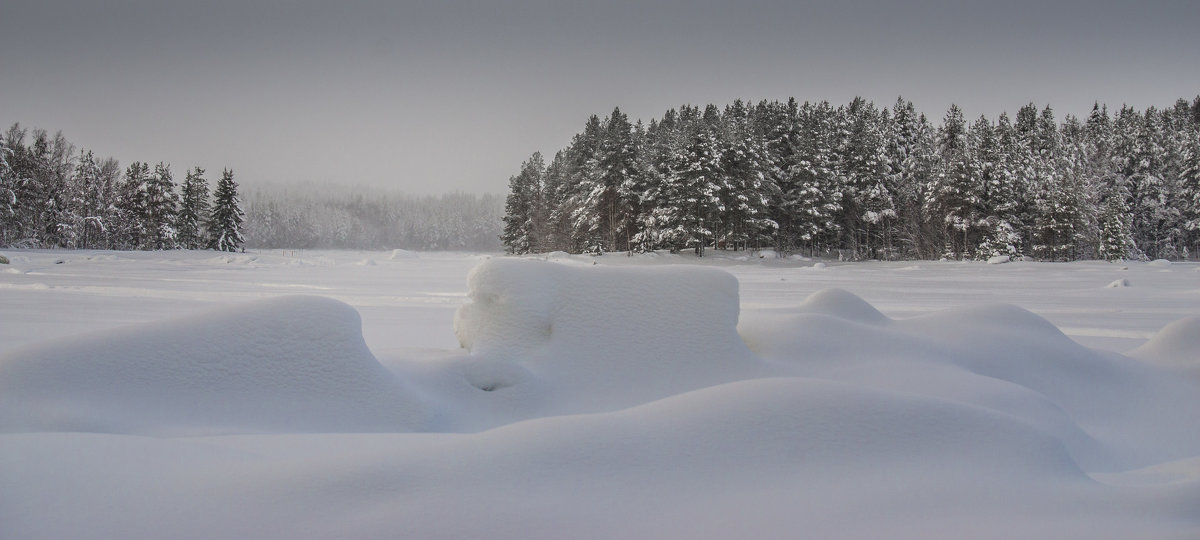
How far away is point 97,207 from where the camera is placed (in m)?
47.2

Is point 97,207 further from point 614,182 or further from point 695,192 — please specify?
point 695,192

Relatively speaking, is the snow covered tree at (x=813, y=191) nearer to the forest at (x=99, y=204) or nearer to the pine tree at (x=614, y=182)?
the pine tree at (x=614, y=182)

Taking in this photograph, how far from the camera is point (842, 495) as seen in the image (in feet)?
5.70

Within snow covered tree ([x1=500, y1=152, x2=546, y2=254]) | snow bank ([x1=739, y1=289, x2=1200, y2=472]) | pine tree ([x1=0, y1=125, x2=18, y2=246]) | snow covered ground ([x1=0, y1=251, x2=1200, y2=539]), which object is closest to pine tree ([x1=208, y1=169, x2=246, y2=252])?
pine tree ([x1=0, y1=125, x2=18, y2=246])

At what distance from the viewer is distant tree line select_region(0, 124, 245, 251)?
42812 millimetres

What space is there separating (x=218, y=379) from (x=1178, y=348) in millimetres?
7087

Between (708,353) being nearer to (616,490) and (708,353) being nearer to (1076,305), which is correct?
(616,490)

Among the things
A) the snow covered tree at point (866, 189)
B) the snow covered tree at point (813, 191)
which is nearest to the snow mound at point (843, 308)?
the snow covered tree at point (813, 191)

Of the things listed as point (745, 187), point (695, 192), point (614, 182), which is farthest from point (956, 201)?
point (614, 182)

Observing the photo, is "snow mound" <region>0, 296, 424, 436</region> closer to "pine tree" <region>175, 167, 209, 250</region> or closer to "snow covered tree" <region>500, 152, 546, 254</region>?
"snow covered tree" <region>500, 152, 546, 254</region>

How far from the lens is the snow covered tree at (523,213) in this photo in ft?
160

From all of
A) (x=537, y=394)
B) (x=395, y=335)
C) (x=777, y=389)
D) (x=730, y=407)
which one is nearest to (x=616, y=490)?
(x=730, y=407)

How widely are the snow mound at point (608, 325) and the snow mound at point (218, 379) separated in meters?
0.96

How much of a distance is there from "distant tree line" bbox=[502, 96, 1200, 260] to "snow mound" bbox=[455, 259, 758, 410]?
32326 mm
